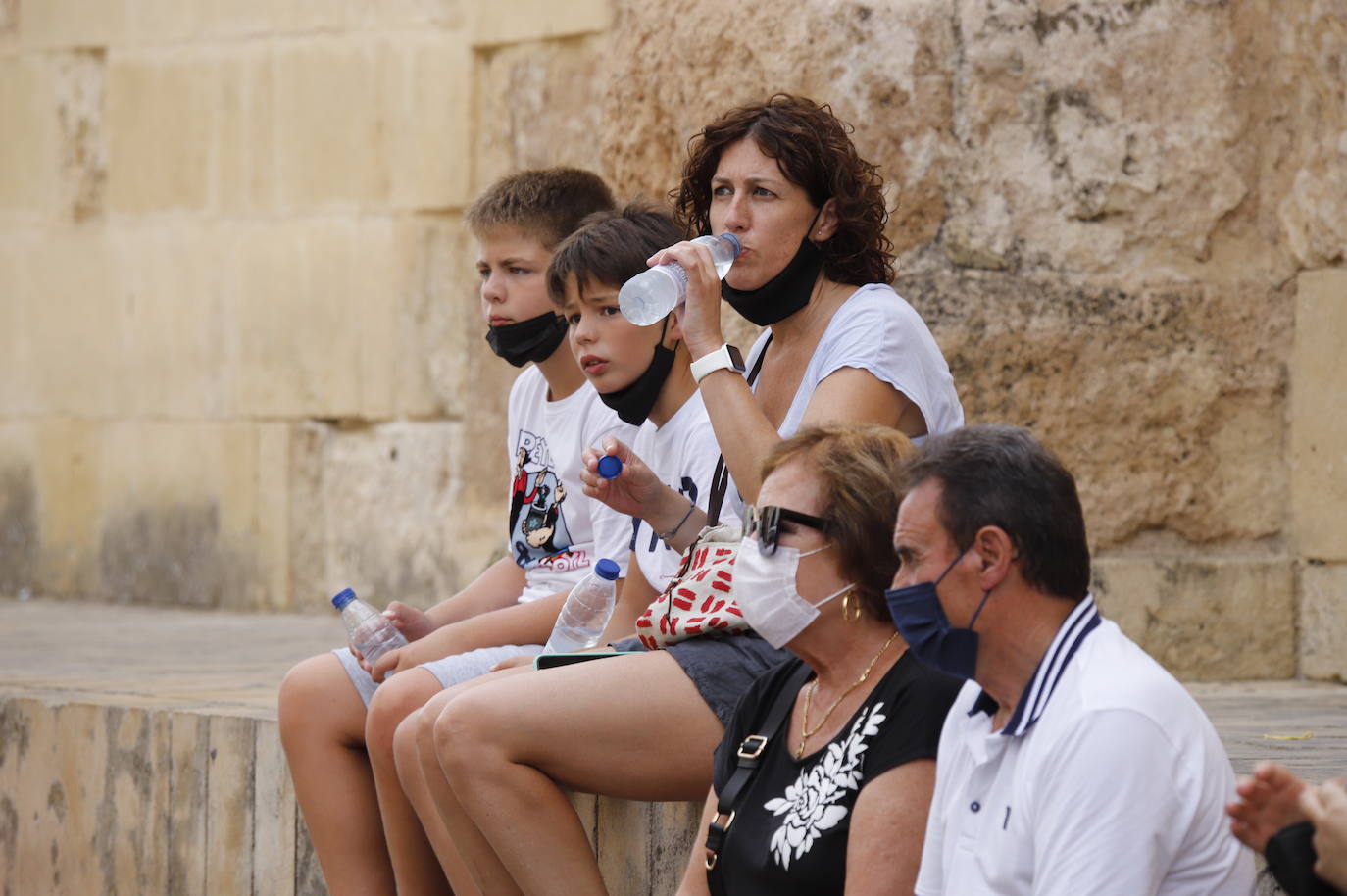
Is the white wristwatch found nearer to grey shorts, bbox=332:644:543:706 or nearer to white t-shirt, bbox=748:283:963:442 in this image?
white t-shirt, bbox=748:283:963:442

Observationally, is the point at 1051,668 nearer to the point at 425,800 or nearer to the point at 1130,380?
the point at 425,800

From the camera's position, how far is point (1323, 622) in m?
5.25

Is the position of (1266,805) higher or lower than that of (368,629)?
higher

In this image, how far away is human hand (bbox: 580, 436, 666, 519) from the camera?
358cm

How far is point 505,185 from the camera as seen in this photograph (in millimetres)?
4516

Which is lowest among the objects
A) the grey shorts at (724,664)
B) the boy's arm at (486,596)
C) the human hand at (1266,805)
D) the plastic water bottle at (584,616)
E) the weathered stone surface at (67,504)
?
the weathered stone surface at (67,504)

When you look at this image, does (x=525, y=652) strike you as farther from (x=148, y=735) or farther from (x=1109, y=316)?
(x=1109, y=316)

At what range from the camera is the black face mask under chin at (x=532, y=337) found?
437 cm

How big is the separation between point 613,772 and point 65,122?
6.75 metres

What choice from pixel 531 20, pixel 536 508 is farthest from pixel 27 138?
pixel 536 508

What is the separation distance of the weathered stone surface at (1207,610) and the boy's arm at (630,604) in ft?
5.93

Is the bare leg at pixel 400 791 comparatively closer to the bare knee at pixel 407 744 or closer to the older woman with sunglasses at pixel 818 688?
the bare knee at pixel 407 744

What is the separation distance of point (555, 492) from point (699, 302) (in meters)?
0.90

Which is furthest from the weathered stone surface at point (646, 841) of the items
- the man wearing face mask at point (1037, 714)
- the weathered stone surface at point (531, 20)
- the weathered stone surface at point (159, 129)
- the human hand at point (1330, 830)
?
the weathered stone surface at point (159, 129)
